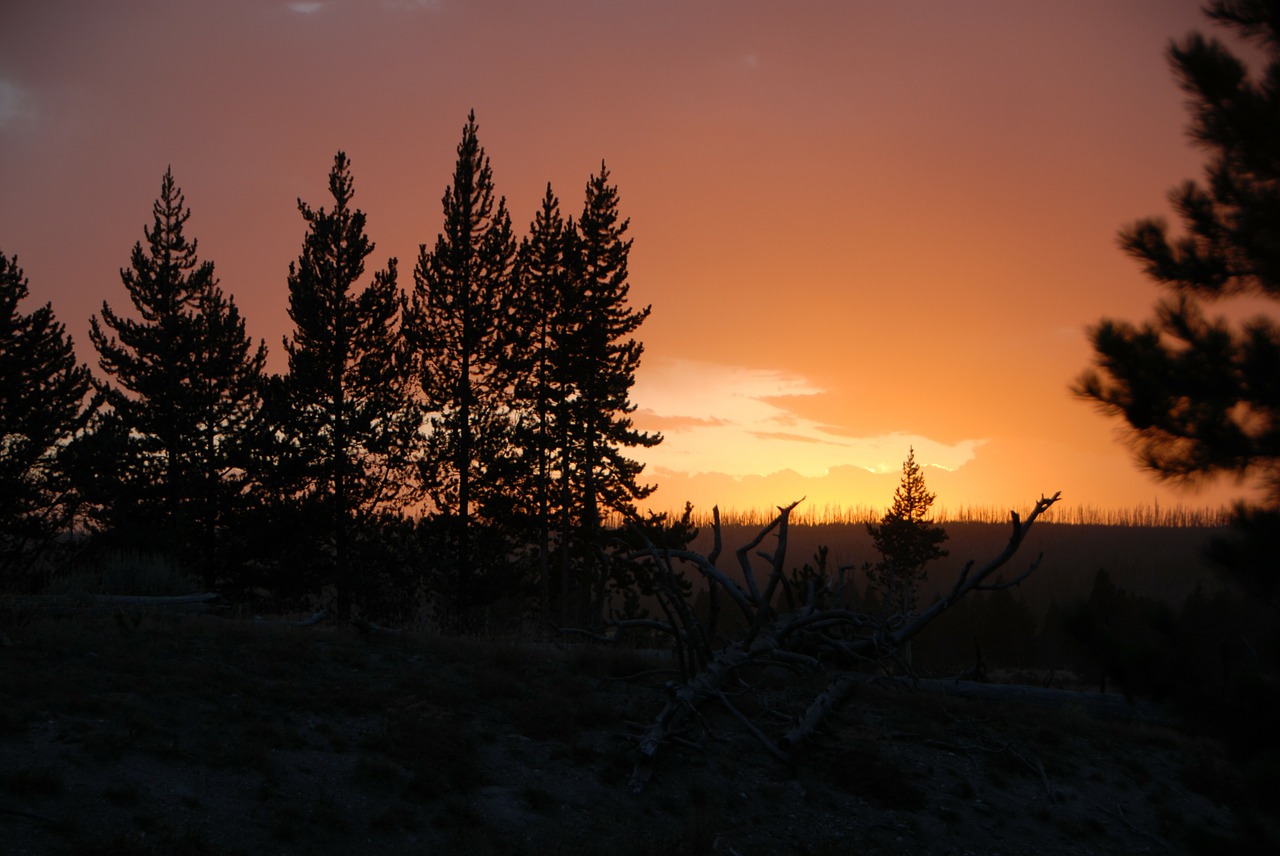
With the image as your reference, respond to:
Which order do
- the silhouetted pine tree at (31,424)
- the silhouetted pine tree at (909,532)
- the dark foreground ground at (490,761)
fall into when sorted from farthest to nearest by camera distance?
the silhouetted pine tree at (909,532) → the silhouetted pine tree at (31,424) → the dark foreground ground at (490,761)

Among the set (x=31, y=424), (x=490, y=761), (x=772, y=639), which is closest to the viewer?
(x=490, y=761)

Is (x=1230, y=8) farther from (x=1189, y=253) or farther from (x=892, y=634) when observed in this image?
(x=892, y=634)

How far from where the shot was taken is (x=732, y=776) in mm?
8766

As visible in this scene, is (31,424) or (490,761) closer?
(490,761)

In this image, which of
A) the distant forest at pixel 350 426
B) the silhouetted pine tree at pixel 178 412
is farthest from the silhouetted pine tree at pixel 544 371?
the silhouetted pine tree at pixel 178 412

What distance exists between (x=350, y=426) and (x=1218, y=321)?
2494 centimetres

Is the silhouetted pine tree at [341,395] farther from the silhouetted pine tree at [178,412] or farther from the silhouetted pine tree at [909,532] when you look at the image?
the silhouetted pine tree at [909,532]

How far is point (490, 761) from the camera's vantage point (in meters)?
8.33

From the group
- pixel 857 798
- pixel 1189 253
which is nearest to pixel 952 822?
pixel 857 798

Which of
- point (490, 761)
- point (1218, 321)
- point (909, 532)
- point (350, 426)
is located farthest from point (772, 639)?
point (909, 532)

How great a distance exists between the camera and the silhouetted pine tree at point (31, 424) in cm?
2419

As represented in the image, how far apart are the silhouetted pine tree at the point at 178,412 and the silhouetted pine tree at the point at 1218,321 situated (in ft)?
84.4

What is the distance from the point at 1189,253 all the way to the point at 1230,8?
1.62 metres

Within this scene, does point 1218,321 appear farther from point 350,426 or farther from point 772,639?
point 350,426
